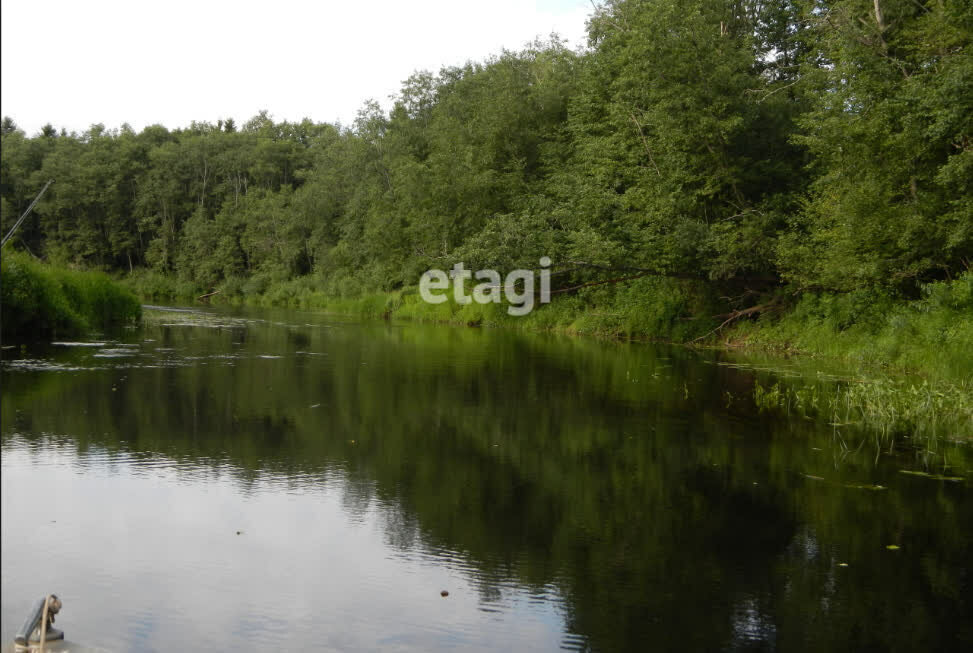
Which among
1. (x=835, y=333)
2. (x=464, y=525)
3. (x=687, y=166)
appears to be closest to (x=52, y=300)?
(x=464, y=525)

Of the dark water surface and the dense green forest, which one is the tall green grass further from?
the dark water surface

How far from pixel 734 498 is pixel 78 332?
62.4 ft

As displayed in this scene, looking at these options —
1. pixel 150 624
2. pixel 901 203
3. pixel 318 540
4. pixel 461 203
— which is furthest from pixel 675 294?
pixel 150 624

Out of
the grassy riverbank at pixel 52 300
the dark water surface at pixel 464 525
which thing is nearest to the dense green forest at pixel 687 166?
the dark water surface at pixel 464 525

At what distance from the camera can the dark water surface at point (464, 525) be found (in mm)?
4711

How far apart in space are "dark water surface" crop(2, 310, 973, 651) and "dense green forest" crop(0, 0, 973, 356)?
7559 millimetres

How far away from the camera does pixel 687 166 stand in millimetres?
25266

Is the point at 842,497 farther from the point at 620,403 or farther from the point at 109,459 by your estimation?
the point at 109,459

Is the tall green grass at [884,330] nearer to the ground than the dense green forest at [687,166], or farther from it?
nearer to the ground

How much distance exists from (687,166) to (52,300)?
58.4ft

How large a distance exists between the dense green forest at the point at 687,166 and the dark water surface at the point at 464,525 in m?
7.56

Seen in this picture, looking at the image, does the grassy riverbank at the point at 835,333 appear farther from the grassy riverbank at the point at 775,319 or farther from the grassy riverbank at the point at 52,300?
the grassy riverbank at the point at 52,300

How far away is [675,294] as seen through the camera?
27172 millimetres

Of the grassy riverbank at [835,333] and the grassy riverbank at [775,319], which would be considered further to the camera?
the grassy riverbank at [775,319]
